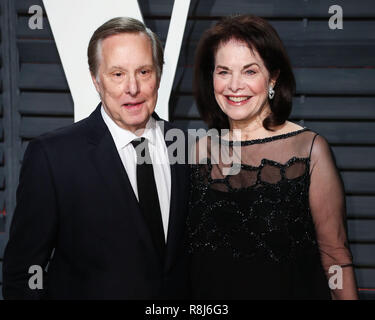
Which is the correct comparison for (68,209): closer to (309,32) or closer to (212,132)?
(212,132)

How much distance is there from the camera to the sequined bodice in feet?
6.08

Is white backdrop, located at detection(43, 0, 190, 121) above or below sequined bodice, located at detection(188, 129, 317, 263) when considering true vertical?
above

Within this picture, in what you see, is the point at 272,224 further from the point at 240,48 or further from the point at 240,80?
the point at 240,48

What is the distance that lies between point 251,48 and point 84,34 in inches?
38.4

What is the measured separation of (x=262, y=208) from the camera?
1.86 m

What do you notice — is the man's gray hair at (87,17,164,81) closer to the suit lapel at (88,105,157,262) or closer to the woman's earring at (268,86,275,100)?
the suit lapel at (88,105,157,262)

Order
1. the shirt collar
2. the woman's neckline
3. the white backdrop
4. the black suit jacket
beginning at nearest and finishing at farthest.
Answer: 1. the black suit jacket
2. the shirt collar
3. the woman's neckline
4. the white backdrop

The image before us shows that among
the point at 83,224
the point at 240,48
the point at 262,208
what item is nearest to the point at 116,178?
the point at 83,224

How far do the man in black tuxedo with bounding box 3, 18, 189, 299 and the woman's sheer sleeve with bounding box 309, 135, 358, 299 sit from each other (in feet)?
2.04

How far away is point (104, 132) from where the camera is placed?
175cm

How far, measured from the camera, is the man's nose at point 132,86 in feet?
5.72

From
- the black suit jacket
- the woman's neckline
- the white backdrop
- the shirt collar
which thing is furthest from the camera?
the white backdrop

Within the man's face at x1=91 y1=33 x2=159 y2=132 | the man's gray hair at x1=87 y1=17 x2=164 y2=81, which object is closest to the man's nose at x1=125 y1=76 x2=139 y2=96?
the man's face at x1=91 y1=33 x2=159 y2=132

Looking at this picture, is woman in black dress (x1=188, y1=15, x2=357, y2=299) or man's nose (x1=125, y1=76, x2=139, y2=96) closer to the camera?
man's nose (x1=125, y1=76, x2=139, y2=96)
